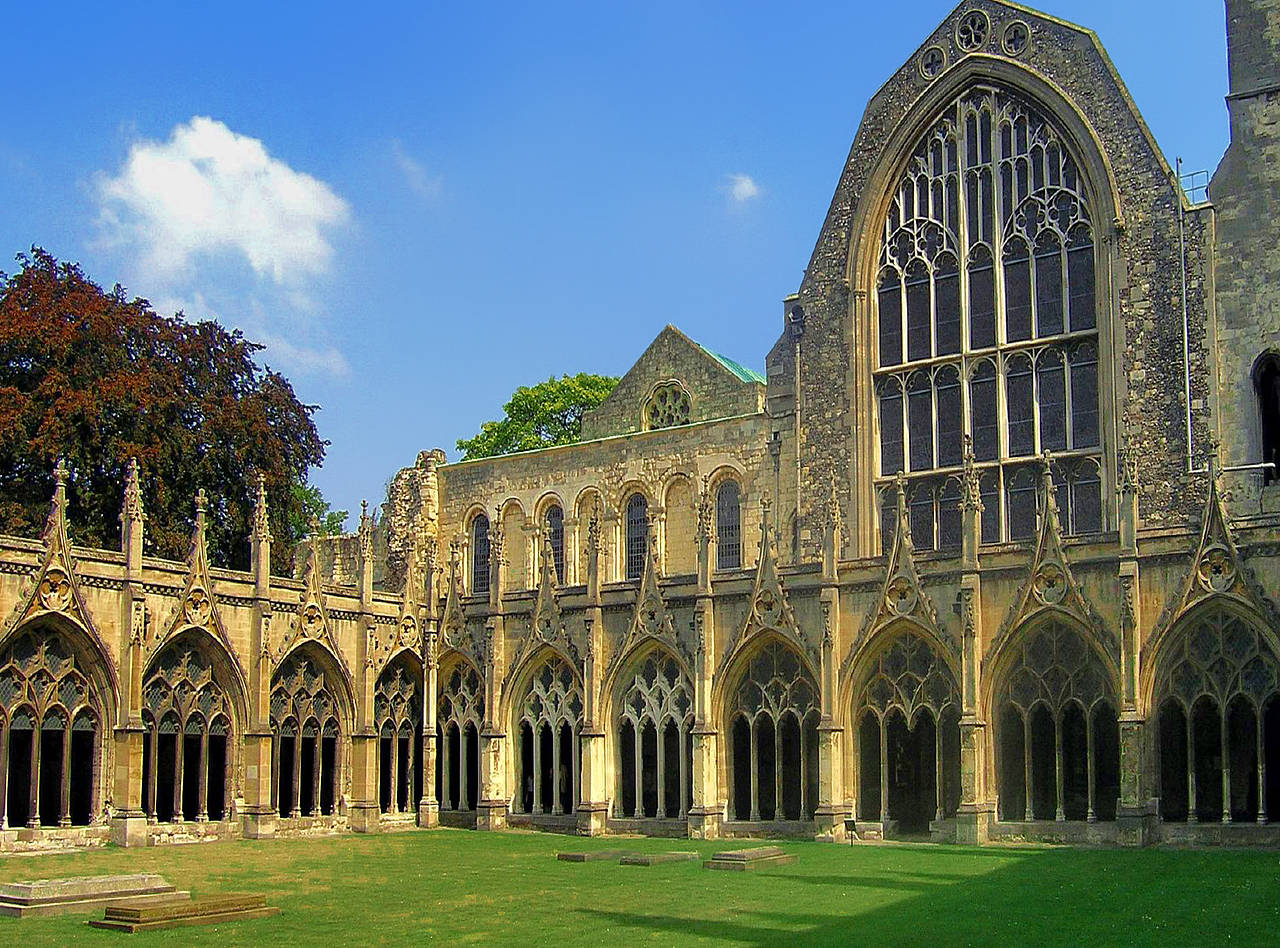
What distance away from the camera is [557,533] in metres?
47.2

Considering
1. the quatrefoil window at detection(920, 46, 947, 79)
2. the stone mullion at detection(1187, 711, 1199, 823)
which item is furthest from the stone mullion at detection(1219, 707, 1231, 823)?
the quatrefoil window at detection(920, 46, 947, 79)

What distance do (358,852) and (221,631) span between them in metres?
6.45

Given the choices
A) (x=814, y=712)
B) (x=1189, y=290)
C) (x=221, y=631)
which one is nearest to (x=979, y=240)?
(x=1189, y=290)

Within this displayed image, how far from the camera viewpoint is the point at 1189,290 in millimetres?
34188

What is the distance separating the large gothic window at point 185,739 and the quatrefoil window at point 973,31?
74.0 feet

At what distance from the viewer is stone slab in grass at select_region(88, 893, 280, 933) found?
17172 millimetres

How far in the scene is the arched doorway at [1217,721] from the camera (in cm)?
2772

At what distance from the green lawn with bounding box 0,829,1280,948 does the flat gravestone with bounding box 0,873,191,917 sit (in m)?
0.42

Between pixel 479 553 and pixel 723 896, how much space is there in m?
29.2

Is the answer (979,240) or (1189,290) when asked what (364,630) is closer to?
(979,240)

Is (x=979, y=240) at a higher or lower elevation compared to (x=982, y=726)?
higher

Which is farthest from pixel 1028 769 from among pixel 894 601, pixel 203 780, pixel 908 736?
pixel 203 780

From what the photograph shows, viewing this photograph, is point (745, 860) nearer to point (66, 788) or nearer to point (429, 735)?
point (66, 788)

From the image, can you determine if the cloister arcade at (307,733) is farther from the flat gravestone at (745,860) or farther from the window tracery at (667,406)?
the flat gravestone at (745,860)
